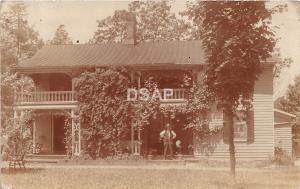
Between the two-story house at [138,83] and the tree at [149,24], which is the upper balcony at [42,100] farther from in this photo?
the tree at [149,24]

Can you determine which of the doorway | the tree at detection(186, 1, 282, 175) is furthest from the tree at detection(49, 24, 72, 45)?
the tree at detection(186, 1, 282, 175)

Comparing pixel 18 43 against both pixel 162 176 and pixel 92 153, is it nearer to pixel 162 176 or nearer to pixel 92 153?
pixel 92 153

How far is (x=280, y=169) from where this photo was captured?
62.7 feet

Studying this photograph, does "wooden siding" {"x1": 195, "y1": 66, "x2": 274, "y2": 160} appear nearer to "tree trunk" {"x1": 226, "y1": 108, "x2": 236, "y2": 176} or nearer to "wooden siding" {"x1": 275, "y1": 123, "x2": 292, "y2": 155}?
"wooden siding" {"x1": 275, "y1": 123, "x2": 292, "y2": 155}

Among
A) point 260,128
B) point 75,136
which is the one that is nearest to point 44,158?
point 75,136

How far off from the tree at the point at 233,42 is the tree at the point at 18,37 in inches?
891

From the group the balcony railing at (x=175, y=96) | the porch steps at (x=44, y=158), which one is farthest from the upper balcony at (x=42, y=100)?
the balcony railing at (x=175, y=96)

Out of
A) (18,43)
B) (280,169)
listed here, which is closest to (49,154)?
(280,169)

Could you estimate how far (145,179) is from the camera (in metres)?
15.8

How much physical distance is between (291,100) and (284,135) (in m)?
6.42

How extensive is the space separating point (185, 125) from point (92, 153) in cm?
472

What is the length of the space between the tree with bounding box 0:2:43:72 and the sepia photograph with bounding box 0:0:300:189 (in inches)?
328

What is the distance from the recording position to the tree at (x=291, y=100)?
30.0 m

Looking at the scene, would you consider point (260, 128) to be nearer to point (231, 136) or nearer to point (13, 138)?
point (231, 136)
